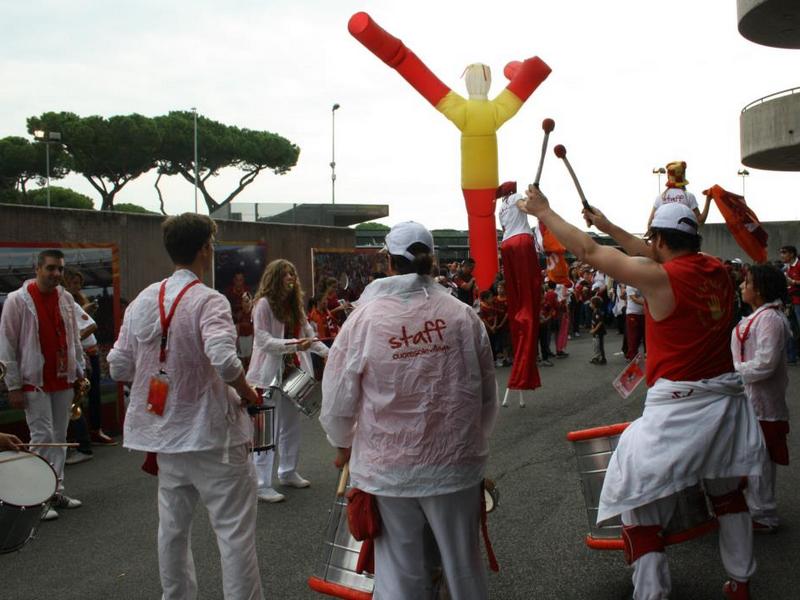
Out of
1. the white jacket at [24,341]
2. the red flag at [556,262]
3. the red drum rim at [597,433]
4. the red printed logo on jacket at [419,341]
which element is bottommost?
the red drum rim at [597,433]

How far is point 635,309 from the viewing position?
14.3 meters

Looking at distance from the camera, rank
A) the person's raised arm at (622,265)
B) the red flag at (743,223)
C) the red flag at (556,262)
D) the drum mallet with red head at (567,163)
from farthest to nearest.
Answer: the red flag at (556,262)
the red flag at (743,223)
the drum mallet with red head at (567,163)
the person's raised arm at (622,265)

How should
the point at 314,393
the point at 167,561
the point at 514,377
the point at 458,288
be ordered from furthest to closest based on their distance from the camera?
the point at 458,288 → the point at 514,377 → the point at 314,393 → the point at 167,561

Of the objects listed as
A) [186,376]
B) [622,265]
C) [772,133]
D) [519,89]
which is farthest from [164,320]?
[772,133]

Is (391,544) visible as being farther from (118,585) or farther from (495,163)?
(495,163)

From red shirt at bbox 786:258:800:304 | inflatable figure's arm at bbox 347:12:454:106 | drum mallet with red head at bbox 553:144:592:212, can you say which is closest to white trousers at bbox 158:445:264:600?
drum mallet with red head at bbox 553:144:592:212

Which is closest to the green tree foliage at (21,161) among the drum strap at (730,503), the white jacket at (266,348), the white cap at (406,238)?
the white jacket at (266,348)

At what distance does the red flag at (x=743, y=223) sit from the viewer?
6.29 meters

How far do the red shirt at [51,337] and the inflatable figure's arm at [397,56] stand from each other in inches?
139

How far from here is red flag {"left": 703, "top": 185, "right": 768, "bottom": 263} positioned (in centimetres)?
A: 629

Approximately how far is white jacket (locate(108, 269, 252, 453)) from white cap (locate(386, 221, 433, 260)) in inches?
34.7

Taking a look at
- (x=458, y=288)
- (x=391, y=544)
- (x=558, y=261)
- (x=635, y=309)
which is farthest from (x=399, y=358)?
(x=458, y=288)

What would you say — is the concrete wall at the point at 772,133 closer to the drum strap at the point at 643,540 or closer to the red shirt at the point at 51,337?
the red shirt at the point at 51,337

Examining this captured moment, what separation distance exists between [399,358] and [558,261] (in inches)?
181
